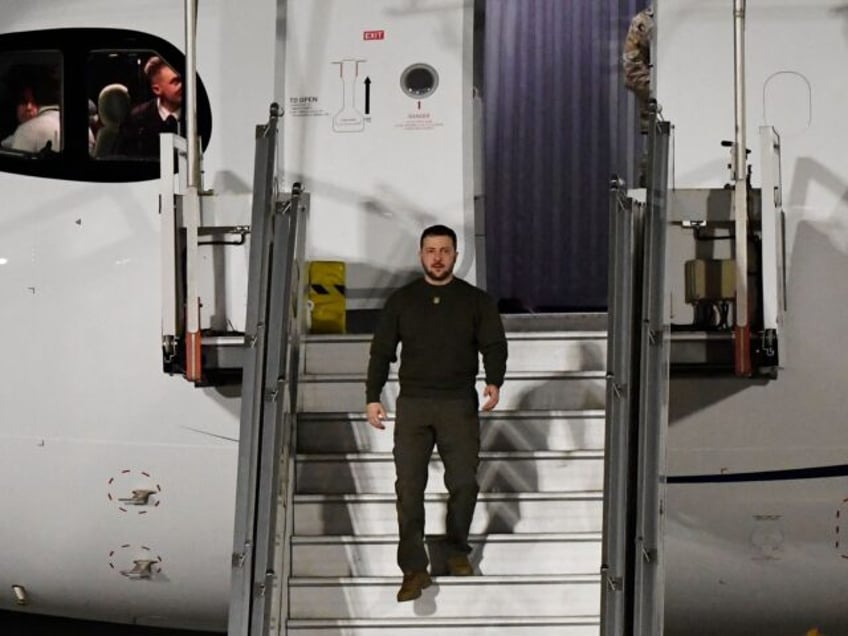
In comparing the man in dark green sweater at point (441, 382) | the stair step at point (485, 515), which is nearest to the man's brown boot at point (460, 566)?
the man in dark green sweater at point (441, 382)

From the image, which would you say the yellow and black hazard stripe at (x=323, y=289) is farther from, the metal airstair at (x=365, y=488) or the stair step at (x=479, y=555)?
the stair step at (x=479, y=555)

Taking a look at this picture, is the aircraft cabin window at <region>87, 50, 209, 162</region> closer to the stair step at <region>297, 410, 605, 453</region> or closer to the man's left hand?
the stair step at <region>297, 410, 605, 453</region>

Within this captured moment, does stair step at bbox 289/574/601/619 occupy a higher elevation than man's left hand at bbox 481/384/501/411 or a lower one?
lower

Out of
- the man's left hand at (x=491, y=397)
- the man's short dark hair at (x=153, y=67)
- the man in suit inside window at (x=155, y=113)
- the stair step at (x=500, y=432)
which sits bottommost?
the stair step at (x=500, y=432)

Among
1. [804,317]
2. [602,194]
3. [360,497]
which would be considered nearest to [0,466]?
[360,497]

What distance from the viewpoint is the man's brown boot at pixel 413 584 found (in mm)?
6152

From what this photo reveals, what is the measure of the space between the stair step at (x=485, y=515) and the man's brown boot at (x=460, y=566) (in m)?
0.32

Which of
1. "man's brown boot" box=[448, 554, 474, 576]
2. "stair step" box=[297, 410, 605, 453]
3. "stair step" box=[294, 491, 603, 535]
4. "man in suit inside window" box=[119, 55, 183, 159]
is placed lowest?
"man's brown boot" box=[448, 554, 474, 576]

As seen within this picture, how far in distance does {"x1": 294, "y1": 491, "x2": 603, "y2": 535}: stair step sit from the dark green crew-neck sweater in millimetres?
531

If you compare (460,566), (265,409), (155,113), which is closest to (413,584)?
(460,566)

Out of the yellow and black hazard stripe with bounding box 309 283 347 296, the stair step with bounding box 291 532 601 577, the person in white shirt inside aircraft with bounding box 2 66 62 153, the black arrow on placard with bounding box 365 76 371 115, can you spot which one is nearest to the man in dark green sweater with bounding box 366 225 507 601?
the stair step with bounding box 291 532 601 577

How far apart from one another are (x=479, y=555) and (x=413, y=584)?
39 centimetres

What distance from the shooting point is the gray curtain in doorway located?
985 cm

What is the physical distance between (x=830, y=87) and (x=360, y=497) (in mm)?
2615
